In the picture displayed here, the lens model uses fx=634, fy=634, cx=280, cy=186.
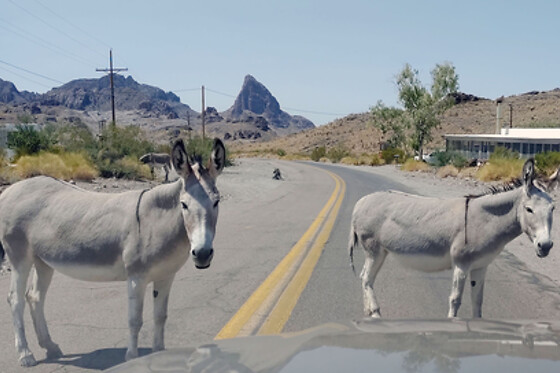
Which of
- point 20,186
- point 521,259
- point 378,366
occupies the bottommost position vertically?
point 521,259

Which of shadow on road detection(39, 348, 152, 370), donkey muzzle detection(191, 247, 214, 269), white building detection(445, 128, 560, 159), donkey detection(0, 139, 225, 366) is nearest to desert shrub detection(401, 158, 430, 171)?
white building detection(445, 128, 560, 159)

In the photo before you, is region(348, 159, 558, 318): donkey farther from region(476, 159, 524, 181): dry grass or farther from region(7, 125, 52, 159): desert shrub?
region(476, 159, 524, 181): dry grass

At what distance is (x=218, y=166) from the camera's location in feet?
16.3

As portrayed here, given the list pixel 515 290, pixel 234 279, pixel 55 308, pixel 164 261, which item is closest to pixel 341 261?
pixel 234 279

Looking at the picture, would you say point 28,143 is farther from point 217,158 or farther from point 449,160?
point 449,160

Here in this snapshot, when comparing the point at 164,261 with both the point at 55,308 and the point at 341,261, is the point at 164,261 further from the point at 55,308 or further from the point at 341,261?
the point at 341,261

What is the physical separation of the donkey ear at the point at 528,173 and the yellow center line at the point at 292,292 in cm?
279

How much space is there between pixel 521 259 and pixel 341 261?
337 cm

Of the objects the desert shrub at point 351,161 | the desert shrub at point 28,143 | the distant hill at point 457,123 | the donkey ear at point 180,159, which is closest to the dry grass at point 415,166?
the desert shrub at point 351,161

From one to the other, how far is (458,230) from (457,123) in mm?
108064

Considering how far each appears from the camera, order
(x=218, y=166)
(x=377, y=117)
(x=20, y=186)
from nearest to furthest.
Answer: (x=218, y=166)
(x=20, y=186)
(x=377, y=117)

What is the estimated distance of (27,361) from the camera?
5.45 m

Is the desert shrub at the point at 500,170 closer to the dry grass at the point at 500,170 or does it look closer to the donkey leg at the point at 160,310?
the dry grass at the point at 500,170

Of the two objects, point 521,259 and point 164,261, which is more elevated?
point 164,261
